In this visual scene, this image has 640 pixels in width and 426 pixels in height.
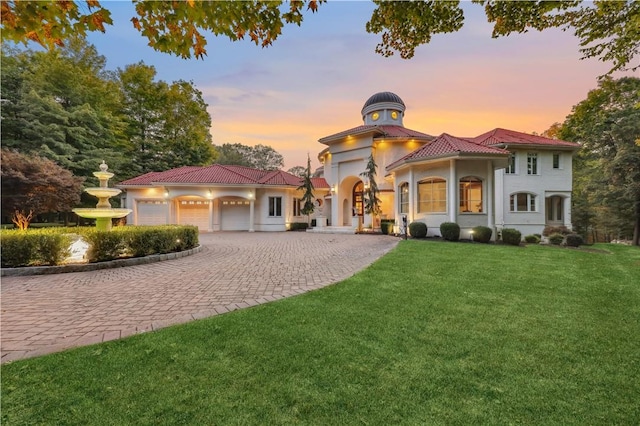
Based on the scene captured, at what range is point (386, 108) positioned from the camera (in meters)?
23.1

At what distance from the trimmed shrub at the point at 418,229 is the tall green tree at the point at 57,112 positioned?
23295 millimetres

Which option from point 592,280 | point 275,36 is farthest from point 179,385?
point 592,280

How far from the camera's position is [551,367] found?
2600 millimetres

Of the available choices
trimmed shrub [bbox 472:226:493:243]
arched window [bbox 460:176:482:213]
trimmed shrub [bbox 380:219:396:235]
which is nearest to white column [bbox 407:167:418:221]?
trimmed shrub [bbox 380:219:396:235]

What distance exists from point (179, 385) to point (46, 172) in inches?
847

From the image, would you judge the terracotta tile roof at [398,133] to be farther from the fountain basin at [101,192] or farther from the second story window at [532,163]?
the fountain basin at [101,192]

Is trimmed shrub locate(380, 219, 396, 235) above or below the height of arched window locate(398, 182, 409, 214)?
below

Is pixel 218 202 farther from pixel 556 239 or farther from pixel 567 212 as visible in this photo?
pixel 567 212

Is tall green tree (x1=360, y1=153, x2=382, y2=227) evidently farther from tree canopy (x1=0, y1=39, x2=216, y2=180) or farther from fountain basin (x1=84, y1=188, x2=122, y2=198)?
tree canopy (x1=0, y1=39, x2=216, y2=180)

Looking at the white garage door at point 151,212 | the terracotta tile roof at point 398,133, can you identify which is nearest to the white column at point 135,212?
the white garage door at point 151,212

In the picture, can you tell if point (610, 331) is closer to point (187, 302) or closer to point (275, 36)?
→ point (275, 36)

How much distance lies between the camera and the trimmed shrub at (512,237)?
12.3m

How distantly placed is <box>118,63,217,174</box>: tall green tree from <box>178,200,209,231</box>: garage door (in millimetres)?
11011

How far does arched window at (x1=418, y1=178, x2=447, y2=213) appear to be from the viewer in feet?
46.8
